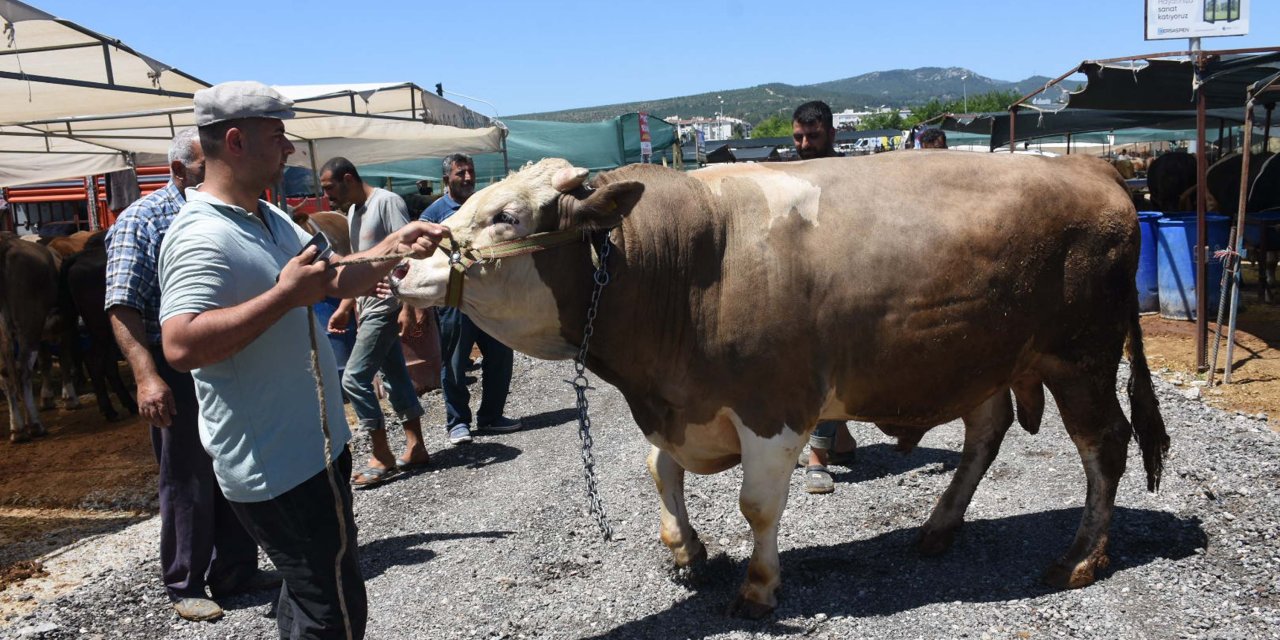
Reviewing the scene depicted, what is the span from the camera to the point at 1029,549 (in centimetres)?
461

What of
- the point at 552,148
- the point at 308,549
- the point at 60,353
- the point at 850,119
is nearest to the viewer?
the point at 308,549

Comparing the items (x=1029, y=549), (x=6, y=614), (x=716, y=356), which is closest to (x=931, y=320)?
(x=716, y=356)

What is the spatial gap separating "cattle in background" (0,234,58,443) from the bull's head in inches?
309

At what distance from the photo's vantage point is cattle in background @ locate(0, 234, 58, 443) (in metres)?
9.28

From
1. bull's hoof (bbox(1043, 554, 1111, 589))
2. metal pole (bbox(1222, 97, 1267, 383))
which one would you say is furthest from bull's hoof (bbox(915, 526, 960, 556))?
metal pole (bbox(1222, 97, 1267, 383))

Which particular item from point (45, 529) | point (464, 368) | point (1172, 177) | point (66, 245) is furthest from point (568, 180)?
point (1172, 177)

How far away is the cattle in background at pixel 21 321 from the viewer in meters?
A: 9.28

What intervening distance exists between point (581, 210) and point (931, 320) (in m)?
1.54

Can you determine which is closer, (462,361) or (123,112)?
(462,361)

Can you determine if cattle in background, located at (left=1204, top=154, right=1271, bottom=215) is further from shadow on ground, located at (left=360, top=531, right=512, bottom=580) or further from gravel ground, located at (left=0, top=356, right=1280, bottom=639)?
shadow on ground, located at (left=360, top=531, right=512, bottom=580)

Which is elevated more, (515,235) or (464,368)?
(515,235)

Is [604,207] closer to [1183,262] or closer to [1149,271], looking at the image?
[1183,262]

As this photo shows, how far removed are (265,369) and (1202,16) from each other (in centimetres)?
959

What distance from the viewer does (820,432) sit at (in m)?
5.67
